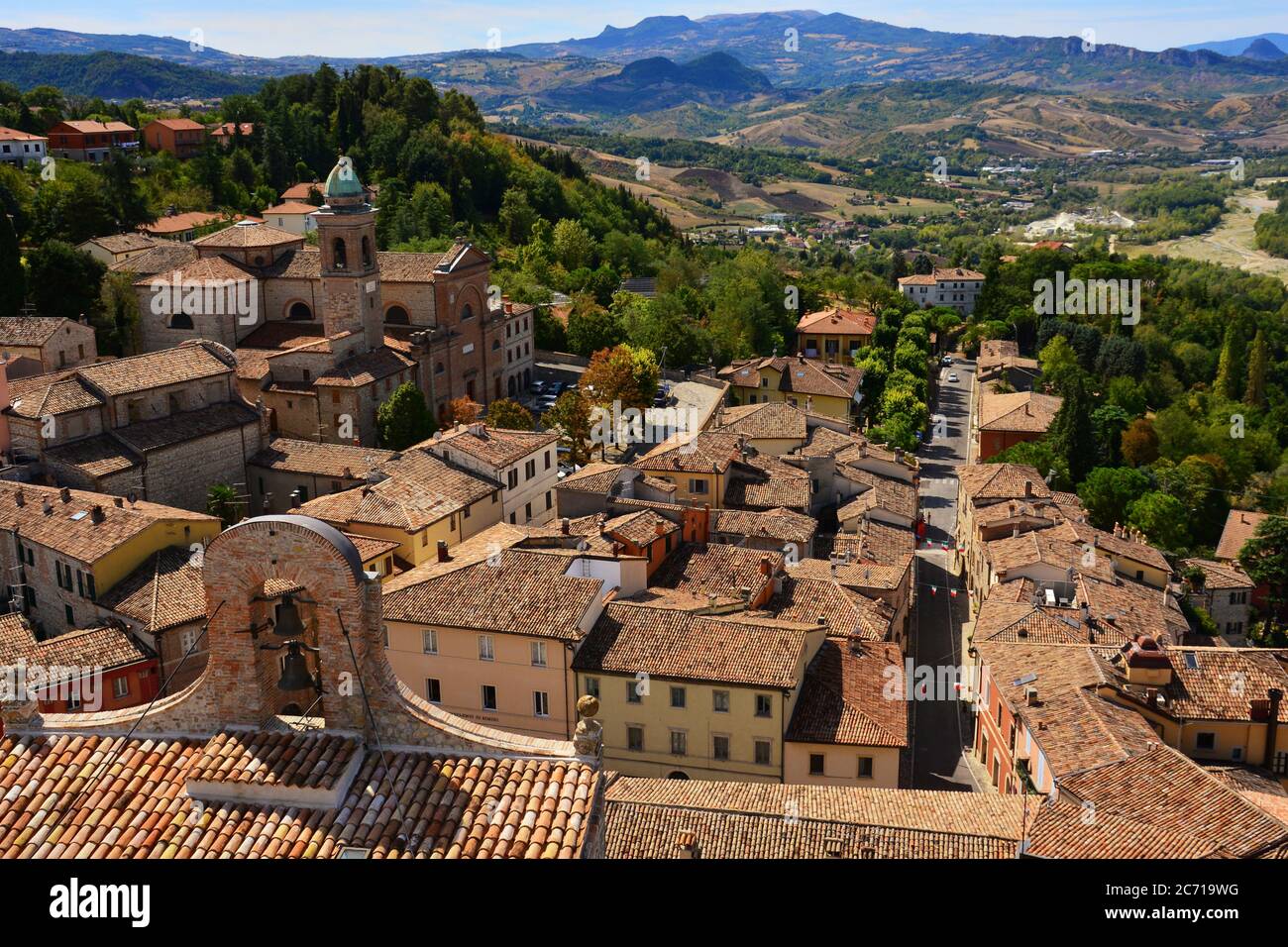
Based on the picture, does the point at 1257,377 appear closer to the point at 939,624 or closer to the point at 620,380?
the point at 620,380

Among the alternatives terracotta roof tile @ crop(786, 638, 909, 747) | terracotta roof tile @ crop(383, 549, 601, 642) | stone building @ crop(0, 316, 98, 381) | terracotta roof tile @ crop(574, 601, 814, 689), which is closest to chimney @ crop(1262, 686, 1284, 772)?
terracotta roof tile @ crop(786, 638, 909, 747)

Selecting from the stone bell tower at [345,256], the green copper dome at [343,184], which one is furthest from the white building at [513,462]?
the green copper dome at [343,184]

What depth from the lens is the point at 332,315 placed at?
52594 millimetres

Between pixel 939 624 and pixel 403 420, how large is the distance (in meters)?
22.6

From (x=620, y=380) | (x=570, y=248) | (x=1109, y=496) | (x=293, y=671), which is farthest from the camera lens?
(x=570, y=248)

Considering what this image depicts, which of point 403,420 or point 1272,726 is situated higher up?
point 403,420

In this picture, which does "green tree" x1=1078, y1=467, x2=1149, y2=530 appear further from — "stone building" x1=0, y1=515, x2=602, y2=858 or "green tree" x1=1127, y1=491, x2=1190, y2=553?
"stone building" x1=0, y1=515, x2=602, y2=858

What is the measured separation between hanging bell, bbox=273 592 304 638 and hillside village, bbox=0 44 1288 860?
3cm

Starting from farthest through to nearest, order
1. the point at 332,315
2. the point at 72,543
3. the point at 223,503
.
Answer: the point at 332,315
the point at 223,503
the point at 72,543

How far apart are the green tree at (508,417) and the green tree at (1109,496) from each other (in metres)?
27.9

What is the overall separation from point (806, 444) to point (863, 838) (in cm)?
3620

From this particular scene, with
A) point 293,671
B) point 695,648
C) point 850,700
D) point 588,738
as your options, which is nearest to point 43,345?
point 695,648

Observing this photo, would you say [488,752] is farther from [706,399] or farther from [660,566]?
[706,399]

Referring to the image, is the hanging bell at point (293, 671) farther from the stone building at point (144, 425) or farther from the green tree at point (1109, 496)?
the green tree at point (1109, 496)
